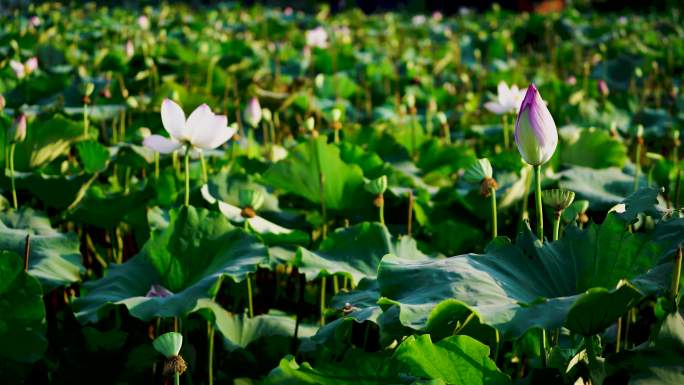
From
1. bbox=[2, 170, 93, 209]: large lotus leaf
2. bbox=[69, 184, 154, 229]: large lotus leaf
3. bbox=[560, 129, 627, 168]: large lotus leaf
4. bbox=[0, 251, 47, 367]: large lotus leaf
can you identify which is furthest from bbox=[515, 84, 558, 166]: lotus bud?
bbox=[560, 129, 627, 168]: large lotus leaf

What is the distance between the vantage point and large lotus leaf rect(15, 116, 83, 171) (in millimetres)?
2084

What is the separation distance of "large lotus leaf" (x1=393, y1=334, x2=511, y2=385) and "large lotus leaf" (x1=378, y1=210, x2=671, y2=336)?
0.03 meters

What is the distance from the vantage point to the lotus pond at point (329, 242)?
3.36ft

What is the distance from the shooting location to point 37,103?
10.0ft

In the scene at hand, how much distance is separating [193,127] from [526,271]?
748mm

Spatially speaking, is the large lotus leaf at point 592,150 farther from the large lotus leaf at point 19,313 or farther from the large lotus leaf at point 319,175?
the large lotus leaf at point 19,313

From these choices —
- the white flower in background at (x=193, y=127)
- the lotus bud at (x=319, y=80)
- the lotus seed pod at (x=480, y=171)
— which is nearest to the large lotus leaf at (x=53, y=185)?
the white flower in background at (x=193, y=127)

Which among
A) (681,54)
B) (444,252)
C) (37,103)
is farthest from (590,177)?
(681,54)

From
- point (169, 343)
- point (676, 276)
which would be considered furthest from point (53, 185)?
point (676, 276)

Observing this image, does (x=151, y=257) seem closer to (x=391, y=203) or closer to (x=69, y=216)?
(x=69, y=216)

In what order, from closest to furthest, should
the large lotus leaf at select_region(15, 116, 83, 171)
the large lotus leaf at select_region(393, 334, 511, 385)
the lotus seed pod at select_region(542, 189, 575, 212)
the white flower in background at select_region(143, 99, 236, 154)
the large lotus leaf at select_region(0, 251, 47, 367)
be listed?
the large lotus leaf at select_region(393, 334, 511, 385)
the lotus seed pod at select_region(542, 189, 575, 212)
the large lotus leaf at select_region(0, 251, 47, 367)
the white flower in background at select_region(143, 99, 236, 154)
the large lotus leaf at select_region(15, 116, 83, 171)

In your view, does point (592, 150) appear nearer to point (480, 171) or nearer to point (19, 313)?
point (480, 171)

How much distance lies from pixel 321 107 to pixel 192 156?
961mm

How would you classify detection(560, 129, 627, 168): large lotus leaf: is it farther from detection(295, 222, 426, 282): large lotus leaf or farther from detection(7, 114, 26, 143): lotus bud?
detection(7, 114, 26, 143): lotus bud
